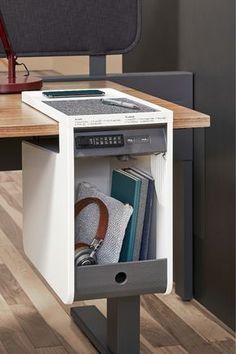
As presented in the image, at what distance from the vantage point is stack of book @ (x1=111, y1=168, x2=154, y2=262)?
223 cm

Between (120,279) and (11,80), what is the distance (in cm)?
68

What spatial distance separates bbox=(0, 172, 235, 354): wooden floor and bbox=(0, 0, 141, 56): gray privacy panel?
2.82ft

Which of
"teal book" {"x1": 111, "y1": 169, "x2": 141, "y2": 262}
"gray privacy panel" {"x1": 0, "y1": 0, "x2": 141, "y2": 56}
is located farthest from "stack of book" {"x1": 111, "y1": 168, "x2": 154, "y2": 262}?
"gray privacy panel" {"x1": 0, "y1": 0, "x2": 141, "y2": 56}

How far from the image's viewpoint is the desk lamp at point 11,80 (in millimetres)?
2548

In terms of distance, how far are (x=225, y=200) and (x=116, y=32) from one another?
2.02 ft

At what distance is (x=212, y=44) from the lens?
116 inches

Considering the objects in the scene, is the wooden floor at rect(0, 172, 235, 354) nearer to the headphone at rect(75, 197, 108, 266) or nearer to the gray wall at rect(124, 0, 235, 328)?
the gray wall at rect(124, 0, 235, 328)

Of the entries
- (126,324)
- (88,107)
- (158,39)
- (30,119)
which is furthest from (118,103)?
(158,39)

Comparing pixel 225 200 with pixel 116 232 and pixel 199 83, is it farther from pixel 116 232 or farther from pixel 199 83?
pixel 116 232

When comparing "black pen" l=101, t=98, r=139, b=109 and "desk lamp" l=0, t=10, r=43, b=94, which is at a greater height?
"desk lamp" l=0, t=10, r=43, b=94

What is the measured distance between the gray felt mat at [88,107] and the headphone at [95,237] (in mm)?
220

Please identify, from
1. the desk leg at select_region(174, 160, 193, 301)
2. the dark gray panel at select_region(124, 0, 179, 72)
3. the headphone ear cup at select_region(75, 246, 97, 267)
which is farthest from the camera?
the dark gray panel at select_region(124, 0, 179, 72)

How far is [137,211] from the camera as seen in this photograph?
7.36 feet

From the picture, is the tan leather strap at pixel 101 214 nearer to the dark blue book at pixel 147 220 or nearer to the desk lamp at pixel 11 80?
the dark blue book at pixel 147 220
